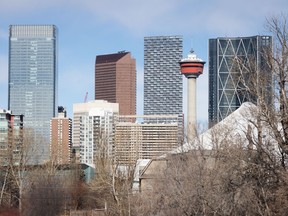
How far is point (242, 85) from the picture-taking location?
2309 cm

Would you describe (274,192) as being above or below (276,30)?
below

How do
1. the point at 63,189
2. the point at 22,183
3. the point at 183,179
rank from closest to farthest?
the point at 183,179
the point at 63,189
the point at 22,183

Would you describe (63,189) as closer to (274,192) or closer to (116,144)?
(116,144)

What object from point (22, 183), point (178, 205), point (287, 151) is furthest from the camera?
point (22, 183)

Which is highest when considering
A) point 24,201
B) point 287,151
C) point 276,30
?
point 276,30

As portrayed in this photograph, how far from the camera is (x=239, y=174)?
77.8 feet

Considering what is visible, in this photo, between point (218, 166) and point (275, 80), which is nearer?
point (275, 80)

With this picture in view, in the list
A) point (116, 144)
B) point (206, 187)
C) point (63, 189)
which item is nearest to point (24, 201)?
point (63, 189)

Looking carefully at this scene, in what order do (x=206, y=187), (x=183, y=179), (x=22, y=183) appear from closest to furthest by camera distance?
(x=206, y=187) → (x=183, y=179) → (x=22, y=183)

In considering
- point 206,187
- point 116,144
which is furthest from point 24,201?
point 206,187

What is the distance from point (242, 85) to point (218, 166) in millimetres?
10146

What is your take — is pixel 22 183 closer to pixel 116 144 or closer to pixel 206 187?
pixel 116 144

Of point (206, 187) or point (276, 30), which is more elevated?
point (276, 30)

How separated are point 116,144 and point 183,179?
3950cm
